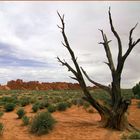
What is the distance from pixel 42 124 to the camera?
13898 millimetres

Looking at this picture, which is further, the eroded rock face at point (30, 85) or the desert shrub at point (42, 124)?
the eroded rock face at point (30, 85)

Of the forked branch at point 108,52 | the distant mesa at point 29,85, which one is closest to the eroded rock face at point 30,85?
the distant mesa at point 29,85

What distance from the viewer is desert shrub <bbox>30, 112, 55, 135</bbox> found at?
13.6 meters

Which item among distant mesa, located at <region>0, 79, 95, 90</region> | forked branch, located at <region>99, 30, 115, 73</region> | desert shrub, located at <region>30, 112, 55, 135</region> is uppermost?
distant mesa, located at <region>0, 79, 95, 90</region>

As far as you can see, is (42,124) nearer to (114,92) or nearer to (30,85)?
(114,92)

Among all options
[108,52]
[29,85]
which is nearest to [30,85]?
[29,85]

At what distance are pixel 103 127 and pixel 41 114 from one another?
3.24 meters

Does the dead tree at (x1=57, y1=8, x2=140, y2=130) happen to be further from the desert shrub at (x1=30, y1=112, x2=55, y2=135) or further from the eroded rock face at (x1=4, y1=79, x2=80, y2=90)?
the eroded rock face at (x1=4, y1=79, x2=80, y2=90)

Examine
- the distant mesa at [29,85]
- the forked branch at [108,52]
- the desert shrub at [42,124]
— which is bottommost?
the desert shrub at [42,124]

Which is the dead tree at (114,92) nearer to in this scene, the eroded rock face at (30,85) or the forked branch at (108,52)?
the forked branch at (108,52)

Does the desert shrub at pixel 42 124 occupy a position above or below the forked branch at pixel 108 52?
below

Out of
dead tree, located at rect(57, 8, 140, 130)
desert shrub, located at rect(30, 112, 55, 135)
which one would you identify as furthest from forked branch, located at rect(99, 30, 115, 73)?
desert shrub, located at rect(30, 112, 55, 135)

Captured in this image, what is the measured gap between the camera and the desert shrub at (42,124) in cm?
1355

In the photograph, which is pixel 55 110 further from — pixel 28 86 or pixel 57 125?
pixel 28 86
